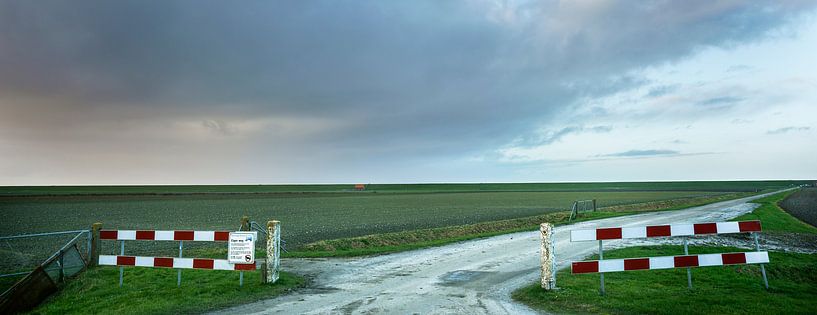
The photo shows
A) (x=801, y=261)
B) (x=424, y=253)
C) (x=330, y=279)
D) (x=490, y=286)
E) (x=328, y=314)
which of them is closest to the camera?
(x=328, y=314)

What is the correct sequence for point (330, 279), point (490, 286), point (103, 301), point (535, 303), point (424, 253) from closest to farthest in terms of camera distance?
point (535, 303)
point (103, 301)
point (490, 286)
point (330, 279)
point (424, 253)

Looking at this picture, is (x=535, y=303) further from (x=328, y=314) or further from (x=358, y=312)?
(x=328, y=314)

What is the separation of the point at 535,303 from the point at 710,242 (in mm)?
13292

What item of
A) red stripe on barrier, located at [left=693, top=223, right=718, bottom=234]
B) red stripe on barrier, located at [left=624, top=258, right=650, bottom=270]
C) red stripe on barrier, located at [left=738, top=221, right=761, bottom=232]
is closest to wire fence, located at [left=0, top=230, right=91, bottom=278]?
red stripe on barrier, located at [left=624, top=258, right=650, bottom=270]

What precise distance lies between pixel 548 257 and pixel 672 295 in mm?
2449

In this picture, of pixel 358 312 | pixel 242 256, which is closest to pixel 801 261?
pixel 358 312

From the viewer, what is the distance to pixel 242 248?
1015cm

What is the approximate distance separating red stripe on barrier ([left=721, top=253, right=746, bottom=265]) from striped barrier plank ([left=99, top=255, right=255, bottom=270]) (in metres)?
10.0

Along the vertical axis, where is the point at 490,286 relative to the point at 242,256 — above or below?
below

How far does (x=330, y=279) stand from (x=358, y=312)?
141 inches

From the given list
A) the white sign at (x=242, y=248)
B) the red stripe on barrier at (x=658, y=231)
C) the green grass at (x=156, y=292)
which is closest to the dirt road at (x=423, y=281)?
the green grass at (x=156, y=292)

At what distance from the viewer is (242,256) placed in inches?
398

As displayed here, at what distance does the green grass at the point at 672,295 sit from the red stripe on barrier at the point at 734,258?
597 mm

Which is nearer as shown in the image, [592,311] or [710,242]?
[592,311]
